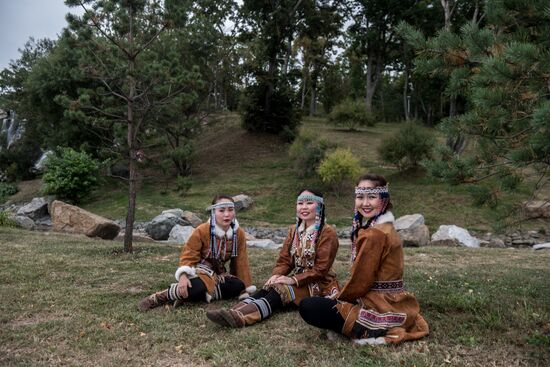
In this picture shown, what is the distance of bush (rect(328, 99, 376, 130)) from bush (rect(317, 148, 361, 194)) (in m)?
11.6

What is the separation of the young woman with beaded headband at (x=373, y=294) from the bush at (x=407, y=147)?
14.8 metres

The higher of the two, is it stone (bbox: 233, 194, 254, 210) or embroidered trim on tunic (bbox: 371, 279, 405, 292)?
embroidered trim on tunic (bbox: 371, 279, 405, 292)

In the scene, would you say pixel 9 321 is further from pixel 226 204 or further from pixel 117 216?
pixel 117 216

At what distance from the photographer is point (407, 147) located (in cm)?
1812

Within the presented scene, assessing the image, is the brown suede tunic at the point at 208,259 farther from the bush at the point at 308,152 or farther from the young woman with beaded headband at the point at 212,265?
the bush at the point at 308,152

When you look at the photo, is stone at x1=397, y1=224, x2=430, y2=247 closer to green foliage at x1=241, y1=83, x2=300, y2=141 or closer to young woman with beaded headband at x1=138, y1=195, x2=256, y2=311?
young woman with beaded headband at x1=138, y1=195, x2=256, y2=311

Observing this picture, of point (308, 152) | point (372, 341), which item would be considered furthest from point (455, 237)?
point (372, 341)

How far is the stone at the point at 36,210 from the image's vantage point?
18.1 metres

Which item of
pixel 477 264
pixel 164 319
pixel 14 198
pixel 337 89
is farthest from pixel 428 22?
pixel 164 319

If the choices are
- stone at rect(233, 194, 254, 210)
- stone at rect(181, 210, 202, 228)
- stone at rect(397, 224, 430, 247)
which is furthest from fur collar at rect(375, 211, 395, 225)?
stone at rect(233, 194, 254, 210)

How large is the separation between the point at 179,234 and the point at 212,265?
23.7ft

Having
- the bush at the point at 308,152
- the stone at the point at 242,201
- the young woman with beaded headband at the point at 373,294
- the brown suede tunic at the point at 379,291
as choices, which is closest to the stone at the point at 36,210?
the stone at the point at 242,201

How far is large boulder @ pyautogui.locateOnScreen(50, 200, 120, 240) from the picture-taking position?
11.6m

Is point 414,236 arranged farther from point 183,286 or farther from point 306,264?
point 183,286
